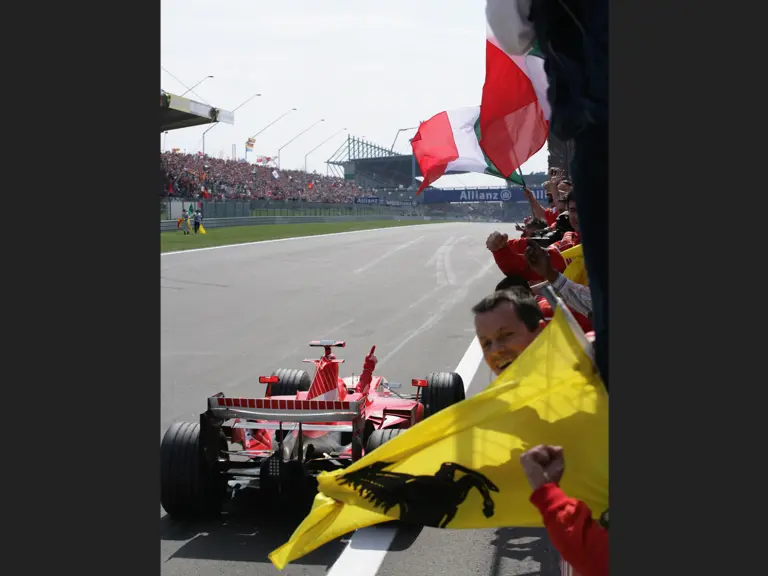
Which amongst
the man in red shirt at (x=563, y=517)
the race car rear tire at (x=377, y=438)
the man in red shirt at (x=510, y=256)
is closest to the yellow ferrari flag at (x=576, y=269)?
the man in red shirt at (x=510, y=256)

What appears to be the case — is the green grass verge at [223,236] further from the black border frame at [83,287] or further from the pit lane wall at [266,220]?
the black border frame at [83,287]

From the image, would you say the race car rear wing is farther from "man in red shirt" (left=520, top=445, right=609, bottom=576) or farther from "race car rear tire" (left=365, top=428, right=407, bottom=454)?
"man in red shirt" (left=520, top=445, right=609, bottom=576)

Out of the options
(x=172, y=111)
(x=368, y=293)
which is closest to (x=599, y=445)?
(x=172, y=111)

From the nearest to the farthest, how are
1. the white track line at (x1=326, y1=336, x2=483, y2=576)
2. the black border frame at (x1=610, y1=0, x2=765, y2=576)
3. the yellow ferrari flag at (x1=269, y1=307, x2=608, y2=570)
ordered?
1. the black border frame at (x1=610, y1=0, x2=765, y2=576)
2. the yellow ferrari flag at (x1=269, y1=307, x2=608, y2=570)
3. the white track line at (x1=326, y1=336, x2=483, y2=576)

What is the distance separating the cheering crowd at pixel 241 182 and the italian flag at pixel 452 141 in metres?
28.0

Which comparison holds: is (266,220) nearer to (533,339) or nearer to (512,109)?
(512,109)

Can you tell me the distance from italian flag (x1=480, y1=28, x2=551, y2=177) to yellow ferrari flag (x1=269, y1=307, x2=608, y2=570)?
4.96 ft

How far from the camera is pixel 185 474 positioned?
19.2ft

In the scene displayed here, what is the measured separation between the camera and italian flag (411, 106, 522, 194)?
8.10 metres

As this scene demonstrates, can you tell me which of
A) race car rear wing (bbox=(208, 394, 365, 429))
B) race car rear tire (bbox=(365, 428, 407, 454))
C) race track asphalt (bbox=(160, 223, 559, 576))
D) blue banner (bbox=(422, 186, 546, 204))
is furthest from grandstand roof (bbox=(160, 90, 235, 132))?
blue banner (bbox=(422, 186, 546, 204))

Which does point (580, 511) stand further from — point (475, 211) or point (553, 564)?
point (475, 211)

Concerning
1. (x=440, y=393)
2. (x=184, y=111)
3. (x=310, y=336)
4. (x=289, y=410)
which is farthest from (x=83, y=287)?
(x=310, y=336)

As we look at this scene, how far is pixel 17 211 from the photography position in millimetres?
1757

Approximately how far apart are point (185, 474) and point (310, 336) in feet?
29.5
